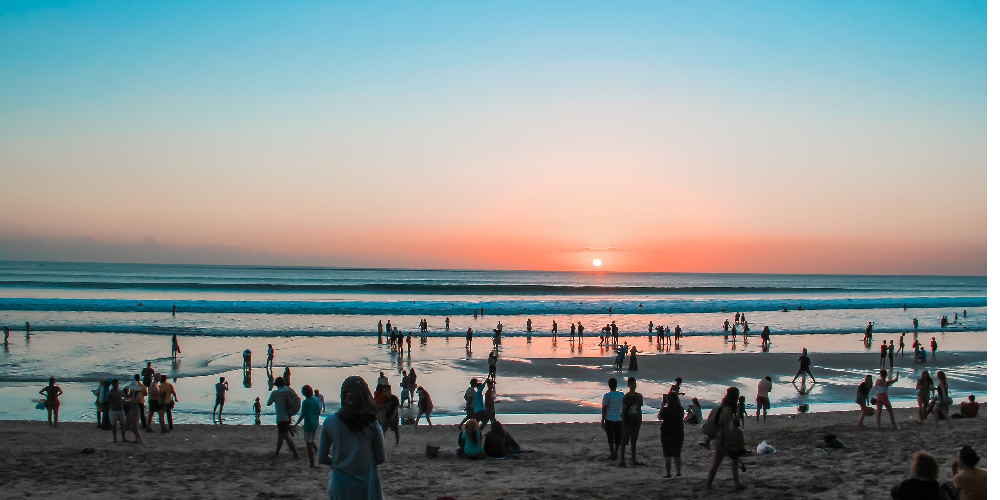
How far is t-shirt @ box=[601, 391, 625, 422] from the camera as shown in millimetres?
10836

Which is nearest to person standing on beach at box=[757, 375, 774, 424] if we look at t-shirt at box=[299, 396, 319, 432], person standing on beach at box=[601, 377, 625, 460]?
person standing on beach at box=[601, 377, 625, 460]

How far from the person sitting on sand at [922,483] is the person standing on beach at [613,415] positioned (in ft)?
16.5

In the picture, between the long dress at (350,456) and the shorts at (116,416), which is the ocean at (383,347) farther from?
the long dress at (350,456)

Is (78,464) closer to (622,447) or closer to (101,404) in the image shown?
(101,404)

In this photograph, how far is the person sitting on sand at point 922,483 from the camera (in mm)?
5859

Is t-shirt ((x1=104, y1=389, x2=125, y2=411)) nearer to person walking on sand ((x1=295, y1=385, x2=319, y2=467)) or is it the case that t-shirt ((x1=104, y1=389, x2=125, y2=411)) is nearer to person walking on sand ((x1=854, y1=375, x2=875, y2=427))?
person walking on sand ((x1=295, y1=385, x2=319, y2=467))

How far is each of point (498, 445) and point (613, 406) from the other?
237 centimetres

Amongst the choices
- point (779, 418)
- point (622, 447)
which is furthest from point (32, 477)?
point (779, 418)

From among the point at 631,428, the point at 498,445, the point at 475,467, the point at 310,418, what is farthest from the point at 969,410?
the point at 310,418

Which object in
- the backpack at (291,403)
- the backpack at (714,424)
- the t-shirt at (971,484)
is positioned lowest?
the backpack at (291,403)

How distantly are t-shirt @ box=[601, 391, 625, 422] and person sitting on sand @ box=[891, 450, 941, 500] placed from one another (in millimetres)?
5100

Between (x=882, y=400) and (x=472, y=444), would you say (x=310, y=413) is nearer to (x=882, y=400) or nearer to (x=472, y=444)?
(x=472, y=444)

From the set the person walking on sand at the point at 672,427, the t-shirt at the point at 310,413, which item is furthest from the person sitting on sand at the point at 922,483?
the t-shirt at the point at 310,413

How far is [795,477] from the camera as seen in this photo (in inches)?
371
